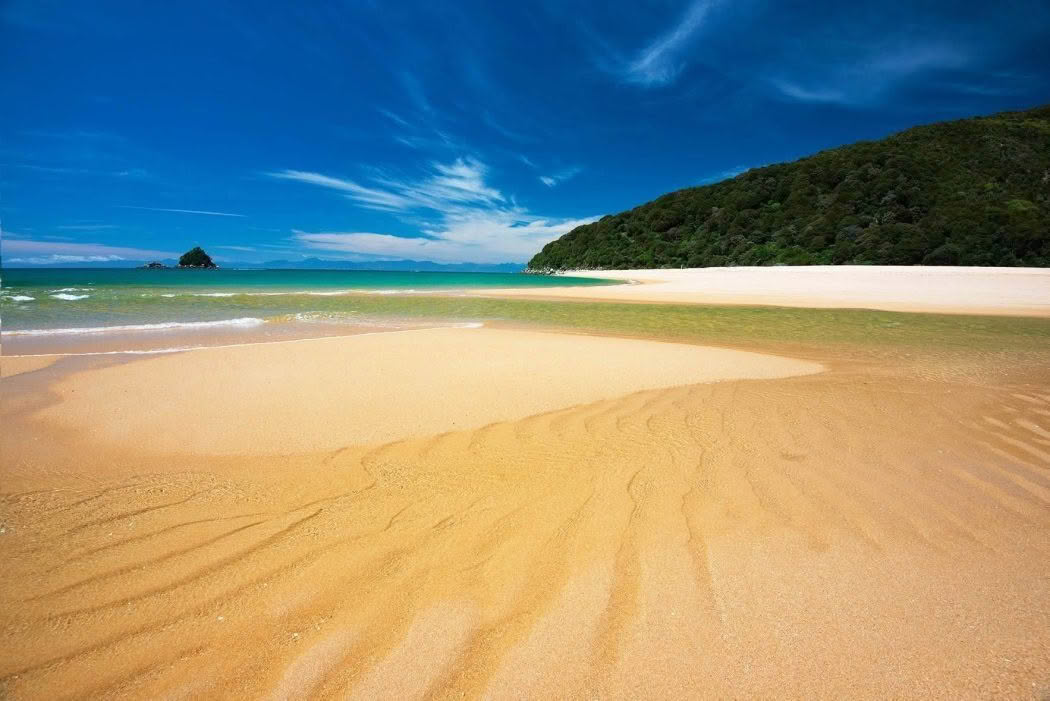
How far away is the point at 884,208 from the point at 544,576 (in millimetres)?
Result: 79683

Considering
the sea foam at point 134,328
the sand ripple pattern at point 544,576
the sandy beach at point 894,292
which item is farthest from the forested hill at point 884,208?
the sand ripple pattern at point 544,576

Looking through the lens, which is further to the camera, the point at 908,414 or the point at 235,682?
the point at 908,414

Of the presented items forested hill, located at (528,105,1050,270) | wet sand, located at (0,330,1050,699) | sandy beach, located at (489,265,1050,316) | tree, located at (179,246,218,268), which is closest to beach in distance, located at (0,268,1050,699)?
wet sand, located at (0,330,1050,699)

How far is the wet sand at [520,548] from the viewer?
1981 mm

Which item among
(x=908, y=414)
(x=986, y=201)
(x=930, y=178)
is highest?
(x=930, y=178)

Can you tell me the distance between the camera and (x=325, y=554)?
276cm

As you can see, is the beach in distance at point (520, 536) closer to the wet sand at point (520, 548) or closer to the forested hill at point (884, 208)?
the wet sand at point (520, 548)

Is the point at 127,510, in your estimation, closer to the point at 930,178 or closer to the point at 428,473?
the point at 428,473

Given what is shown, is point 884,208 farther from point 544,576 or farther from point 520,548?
point 544,576

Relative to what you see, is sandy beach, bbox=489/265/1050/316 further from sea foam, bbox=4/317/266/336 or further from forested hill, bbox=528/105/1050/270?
sea foam, bbox=4/317/266/336

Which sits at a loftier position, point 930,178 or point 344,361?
point 930,178

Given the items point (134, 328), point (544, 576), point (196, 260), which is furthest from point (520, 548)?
point (196, 260)

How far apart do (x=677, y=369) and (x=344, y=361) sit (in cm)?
579

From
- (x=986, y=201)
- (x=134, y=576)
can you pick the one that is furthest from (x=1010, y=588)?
(x=986, y=201)
